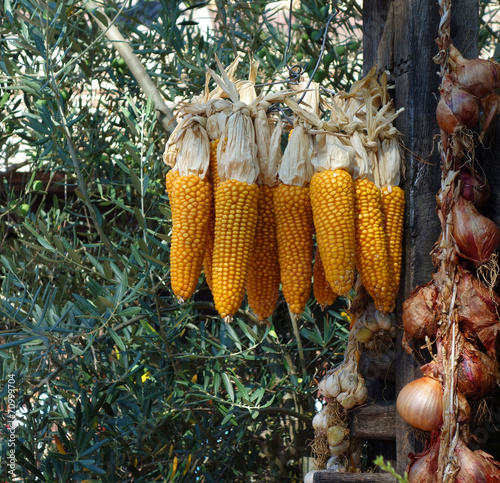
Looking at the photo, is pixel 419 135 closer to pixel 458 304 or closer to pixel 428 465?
pixel 458 304

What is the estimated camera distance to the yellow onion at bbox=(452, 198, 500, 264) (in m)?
1.35

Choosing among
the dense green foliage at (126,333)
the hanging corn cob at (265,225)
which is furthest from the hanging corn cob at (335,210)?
the dense green foliage at (126,333)

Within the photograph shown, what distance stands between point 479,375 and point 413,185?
0.52 m

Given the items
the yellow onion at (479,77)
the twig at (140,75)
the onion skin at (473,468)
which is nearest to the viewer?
the onion skin at (473,468)

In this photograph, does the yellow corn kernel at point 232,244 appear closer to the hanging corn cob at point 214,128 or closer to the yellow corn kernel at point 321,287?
the hanging corn cob at point 214,128

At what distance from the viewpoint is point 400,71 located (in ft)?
5.20

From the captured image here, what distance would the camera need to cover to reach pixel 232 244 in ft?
4.50

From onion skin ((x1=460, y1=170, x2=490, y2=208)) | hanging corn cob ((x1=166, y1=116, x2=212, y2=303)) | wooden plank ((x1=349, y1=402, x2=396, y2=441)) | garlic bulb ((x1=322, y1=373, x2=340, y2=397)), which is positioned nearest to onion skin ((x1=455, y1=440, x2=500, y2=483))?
wooden plank ((x1=349, y1=402, x2=396, y2=441))

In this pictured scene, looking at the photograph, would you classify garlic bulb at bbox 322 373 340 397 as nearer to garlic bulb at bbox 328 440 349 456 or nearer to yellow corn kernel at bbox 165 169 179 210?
garlic bulb at bbox 328 440 349 456

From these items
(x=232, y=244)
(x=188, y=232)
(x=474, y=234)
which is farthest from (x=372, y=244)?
(x=188, y=232)

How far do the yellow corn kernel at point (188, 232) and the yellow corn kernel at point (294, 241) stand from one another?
0.19 meters

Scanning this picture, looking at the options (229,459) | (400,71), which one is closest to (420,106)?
(400,71)

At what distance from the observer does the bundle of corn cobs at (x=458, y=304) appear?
1.31 meters

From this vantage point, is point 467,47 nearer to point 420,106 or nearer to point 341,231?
point 420,106
